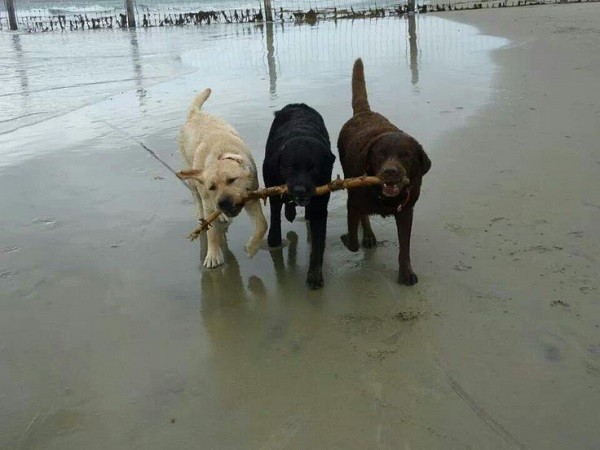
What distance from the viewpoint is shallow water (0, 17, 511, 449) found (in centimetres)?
261

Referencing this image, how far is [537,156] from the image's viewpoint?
5812 mm

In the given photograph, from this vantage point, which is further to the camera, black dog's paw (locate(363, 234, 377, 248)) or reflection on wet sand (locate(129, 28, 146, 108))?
reflection on wet sand (locate(129, 28, 146, 108))

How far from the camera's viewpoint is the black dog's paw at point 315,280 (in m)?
3.86

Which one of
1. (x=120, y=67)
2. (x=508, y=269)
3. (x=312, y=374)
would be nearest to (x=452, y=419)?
(x=312, y=374)

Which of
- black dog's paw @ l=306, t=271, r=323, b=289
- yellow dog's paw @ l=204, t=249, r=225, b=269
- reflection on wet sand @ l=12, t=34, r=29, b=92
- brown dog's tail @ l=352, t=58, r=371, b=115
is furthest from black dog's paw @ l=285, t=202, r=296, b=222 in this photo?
reflection on wet sand @ l=12, t=34, r=29, b=92

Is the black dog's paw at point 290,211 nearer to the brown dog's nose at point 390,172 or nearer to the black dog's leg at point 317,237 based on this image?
the black dog's leg at point 317,237

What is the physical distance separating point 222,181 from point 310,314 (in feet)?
3.92

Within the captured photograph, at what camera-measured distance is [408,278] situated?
12.6ft

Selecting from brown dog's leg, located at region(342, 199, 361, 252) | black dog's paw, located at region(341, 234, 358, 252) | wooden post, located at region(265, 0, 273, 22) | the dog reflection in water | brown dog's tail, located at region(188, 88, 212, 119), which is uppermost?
wooden post, located at region(265, 0, 273, 22)

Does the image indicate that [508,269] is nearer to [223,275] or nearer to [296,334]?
[296,334]

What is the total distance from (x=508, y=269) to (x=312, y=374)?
1688 mm

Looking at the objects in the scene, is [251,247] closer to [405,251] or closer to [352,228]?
[352,228]

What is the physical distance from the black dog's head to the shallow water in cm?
65

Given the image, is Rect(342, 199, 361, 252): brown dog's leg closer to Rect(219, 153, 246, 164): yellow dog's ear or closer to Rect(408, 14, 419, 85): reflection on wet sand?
Rect(219, 153, 246, 164): yellow dog's ear
